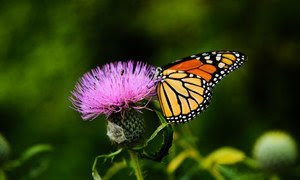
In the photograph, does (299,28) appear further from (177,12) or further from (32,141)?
(32,141)

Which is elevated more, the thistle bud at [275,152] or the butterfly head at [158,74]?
the butterfly head at [158,74]

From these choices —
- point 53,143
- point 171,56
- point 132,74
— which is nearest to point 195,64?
point 132,74

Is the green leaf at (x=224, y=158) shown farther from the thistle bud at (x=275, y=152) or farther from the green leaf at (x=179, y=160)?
the thistle bud at (x=275, y=152)

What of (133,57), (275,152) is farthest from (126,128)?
(133,57)

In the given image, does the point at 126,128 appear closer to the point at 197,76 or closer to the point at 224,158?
the point at 197,76

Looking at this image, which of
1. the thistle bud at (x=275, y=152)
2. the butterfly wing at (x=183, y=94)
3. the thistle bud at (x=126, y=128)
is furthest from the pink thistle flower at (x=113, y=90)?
the thistle bud at (x=275, y=152)

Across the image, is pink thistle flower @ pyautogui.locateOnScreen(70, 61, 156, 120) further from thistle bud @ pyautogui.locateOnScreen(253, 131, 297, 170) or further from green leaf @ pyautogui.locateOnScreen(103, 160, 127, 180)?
thistle bud @ pyautogui.locateOnScreen(253, 131, 297, 170)
